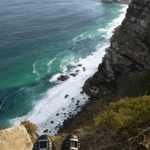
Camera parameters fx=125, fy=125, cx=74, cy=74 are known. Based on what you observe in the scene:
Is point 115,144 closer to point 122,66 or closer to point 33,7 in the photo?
→ point 122,66

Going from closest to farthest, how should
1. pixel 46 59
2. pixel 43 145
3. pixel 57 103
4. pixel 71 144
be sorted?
pixel 71 144
pixel 43 145
pixel 57 103
pixel 46 59

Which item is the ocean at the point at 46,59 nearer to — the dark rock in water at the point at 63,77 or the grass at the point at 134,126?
the dark rock in water at the point at 63,77

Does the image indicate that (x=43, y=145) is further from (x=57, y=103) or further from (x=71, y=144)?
(x=57, y=103)

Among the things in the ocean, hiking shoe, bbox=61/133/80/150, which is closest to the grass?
hiking shoe, bbox=61/133/80/150

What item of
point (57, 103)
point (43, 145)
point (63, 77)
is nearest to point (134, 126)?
point (43, 145)

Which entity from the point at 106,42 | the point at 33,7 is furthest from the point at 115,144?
the point at 33,7

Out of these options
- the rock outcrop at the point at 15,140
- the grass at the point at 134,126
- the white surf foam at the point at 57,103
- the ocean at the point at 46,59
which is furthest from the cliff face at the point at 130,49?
the rock outcrop at the point at 15,140
